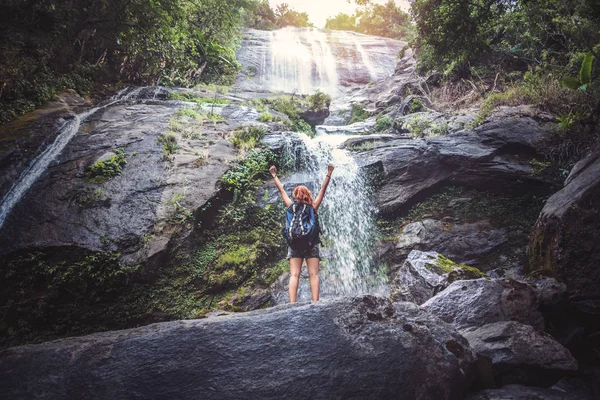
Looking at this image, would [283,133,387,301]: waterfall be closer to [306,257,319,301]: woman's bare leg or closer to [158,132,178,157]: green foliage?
[306,257,319,301]: woman's bare leg

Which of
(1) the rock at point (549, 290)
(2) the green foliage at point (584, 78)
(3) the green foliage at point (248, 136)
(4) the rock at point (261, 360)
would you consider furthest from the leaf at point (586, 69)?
(3) the green foliage at point (248, 136)

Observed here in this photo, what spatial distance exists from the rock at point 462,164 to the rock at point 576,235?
255cm

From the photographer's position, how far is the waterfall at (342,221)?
6904mm

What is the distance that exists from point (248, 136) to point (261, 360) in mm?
7585

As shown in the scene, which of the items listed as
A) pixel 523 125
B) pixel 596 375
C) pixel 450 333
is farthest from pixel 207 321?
Answer: pixel 523 125

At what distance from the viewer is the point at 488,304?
141 inches

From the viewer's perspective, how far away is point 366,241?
25.2 feet

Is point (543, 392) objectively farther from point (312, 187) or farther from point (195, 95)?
point (195, 95)

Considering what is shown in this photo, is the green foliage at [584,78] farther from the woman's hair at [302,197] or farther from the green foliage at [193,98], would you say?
the green foliage at [193,98]

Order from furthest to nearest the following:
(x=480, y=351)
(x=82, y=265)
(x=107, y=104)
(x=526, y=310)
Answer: (x=107, y=104)
(x=82, y=265)
(x=526, y=310)
(x=480, y=351)

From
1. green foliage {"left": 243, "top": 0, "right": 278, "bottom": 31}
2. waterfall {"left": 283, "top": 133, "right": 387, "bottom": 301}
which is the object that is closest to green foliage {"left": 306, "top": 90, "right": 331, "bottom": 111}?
waterfall {"left": 283, "top": 133, "right": 387, "bottom": 301}

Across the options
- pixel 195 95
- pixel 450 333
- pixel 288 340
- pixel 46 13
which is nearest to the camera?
pixel 288 340

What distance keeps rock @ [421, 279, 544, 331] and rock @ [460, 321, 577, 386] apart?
80 centimetres

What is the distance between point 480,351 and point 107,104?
11702mm
